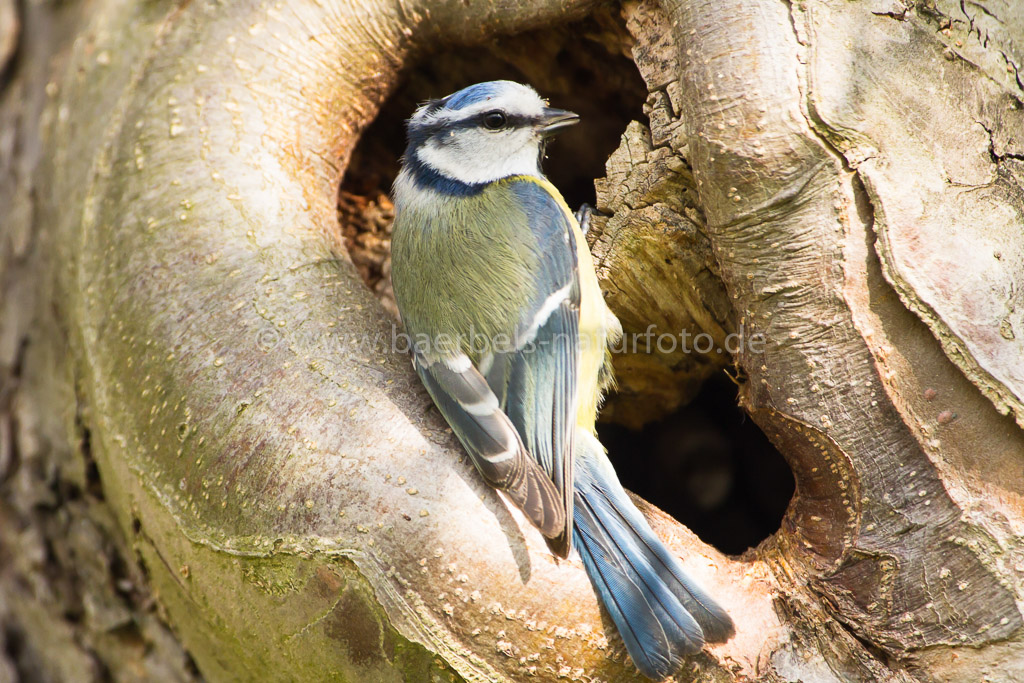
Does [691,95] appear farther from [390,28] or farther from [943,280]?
[390,28]

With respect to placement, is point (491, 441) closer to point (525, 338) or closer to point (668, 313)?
point (525, 338)

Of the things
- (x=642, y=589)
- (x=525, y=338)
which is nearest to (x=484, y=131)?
(x=525, y=338)

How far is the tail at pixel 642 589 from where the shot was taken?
1169 mm

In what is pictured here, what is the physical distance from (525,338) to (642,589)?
53 centimetres

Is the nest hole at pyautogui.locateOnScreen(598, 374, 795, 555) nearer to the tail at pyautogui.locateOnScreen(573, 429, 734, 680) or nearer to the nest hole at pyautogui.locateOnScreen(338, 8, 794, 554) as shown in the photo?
the nest hole at pyautogui.locateOnScreen(338, 8, 794, 554)

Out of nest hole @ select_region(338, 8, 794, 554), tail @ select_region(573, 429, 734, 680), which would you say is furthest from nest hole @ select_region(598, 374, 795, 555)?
tail @ select_region(573, 429, 734, 680)

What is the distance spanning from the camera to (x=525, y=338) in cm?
145

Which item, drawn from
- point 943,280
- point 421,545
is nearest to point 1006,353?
point 943,280

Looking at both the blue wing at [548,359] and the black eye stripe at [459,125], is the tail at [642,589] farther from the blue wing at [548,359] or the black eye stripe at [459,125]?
the black eye stripe at [459,125]

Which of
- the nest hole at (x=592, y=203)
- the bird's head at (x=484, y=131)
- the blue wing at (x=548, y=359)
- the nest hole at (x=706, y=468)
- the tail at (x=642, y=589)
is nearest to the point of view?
the tail at (x=642, y=589)

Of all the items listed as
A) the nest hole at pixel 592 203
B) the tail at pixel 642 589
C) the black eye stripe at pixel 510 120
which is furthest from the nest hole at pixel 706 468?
the black eye stripe at pixel 510 120

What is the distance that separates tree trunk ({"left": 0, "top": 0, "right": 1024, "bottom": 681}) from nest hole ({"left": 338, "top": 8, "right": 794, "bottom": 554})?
321 millimetres

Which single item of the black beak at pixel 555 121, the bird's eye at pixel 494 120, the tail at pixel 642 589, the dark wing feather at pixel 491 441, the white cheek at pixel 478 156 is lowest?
the tail at pixel 642 589

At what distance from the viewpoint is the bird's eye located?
163cm
